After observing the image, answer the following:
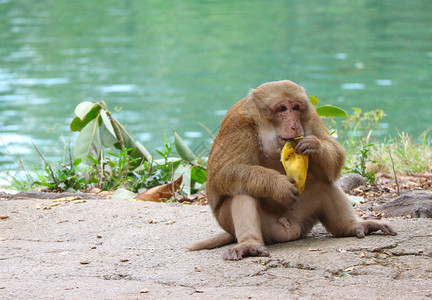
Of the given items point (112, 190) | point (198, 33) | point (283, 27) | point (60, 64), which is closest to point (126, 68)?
point (60, 64)

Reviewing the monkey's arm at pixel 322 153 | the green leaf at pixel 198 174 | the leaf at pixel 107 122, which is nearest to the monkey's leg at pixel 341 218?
the monkey's arm at pixel 322 153

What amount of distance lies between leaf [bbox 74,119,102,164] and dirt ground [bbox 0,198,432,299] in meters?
2.04

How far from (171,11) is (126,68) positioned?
10266 mm

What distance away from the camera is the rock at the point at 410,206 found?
5750 millimetres

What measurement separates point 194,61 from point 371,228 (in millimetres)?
18907

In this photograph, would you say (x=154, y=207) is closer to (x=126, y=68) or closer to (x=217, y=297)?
(x=217, y=297)

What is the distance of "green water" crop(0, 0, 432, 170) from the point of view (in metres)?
16.4

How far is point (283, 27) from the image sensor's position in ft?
93.7

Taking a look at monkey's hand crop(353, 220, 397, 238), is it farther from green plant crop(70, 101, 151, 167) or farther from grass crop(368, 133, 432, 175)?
green plant crop(70, 101, 151, 167)

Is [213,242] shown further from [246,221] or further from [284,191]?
[284,191]

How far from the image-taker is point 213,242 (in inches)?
198

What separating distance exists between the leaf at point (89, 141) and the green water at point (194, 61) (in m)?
3.04

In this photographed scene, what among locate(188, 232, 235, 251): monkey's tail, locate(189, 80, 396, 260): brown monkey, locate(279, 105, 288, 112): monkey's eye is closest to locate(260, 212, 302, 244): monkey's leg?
locate(189, 80, 396, 260): brown monkey

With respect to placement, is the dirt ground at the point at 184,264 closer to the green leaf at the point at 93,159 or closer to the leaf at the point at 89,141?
the green leaf at the point at 93,159
